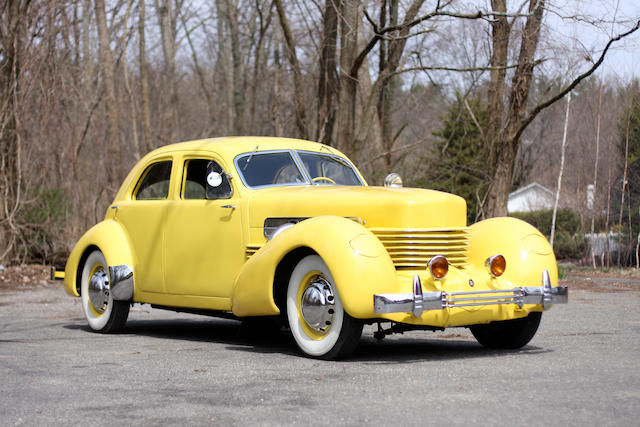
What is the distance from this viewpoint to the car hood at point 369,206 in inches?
274

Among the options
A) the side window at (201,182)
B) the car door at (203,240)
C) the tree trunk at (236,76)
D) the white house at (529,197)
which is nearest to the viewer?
the car door at (203,240)

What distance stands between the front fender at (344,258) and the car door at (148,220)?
6.20 ft

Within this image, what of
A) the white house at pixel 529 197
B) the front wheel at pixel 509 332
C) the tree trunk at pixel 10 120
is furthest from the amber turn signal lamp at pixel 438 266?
the white house at pixel 529 197

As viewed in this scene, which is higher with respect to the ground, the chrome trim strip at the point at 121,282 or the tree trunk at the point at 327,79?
the tree trunk at the point at 327,79

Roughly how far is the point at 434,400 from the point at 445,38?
Result: 38.6ft

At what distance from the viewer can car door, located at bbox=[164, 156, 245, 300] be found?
312 inches

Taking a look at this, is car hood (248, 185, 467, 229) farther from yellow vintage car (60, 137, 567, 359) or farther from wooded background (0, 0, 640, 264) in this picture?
wooded background (0, 0, 640, 264)

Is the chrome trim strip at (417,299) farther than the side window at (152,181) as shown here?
No

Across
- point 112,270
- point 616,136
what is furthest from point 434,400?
point 616,136

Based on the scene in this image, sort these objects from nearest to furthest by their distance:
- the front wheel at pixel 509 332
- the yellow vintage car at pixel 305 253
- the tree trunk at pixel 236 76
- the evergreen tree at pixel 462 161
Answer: the yellow vintage car at pixel 305 253, the front wheel at pixel 509 332, the evergreen tree at pixel 462 161, the tree trunk at pixel 236 76

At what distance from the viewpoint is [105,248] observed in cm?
900

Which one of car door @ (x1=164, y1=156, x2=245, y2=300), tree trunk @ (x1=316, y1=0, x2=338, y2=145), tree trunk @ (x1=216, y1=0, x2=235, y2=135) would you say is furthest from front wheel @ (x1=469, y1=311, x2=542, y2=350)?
tree trunk @ (x1=216, y1=0, x2=235, y2=135)

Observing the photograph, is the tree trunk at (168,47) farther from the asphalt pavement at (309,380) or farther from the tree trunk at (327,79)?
the asphalt pavement at (309,380)

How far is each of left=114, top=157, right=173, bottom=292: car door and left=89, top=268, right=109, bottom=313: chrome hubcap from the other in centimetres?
42
